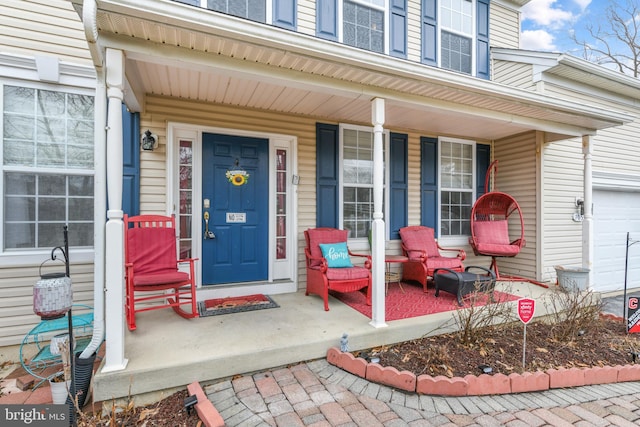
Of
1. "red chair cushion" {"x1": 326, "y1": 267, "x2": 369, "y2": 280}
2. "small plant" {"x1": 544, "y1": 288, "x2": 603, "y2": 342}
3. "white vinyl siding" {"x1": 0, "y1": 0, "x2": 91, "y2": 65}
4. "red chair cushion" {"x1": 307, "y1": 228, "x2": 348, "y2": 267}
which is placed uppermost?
"white vinyl siding" {"x1": 0, "y1": 0, "x2": 91, "y2": 65}

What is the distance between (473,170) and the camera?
550 centimetres

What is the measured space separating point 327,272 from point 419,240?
75.2 inches

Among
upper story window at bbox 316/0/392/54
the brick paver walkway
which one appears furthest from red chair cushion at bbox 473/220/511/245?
upper story window at bbox 316/0/392/54

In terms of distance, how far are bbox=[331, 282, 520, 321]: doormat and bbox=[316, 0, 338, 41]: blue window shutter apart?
3.74m

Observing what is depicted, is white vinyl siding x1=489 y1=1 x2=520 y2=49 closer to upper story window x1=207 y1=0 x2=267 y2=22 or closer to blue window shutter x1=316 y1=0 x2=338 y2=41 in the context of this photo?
blue window shutter x1=316 y1=0 x2=338 y2=41

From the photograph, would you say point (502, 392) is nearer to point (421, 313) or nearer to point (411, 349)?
point (411, 349)

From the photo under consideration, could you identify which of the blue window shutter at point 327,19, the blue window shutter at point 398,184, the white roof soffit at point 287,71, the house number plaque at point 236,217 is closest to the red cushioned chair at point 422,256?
the blue window shutter at point 398,184

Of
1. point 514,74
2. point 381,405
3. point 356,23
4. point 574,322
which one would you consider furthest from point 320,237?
point 514,74

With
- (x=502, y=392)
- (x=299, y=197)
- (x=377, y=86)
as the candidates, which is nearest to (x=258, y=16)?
(x=377, y=86)

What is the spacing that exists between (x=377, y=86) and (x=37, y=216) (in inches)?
146

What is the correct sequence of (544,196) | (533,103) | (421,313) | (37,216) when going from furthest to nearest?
(544,196)
(533,103)
(421,313)
(37,216)

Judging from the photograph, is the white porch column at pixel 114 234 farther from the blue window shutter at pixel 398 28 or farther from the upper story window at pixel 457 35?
the upper story window at pixel 457 35

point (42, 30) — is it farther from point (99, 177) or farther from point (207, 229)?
point (207, 229)

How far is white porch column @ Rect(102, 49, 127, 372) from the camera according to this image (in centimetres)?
218
